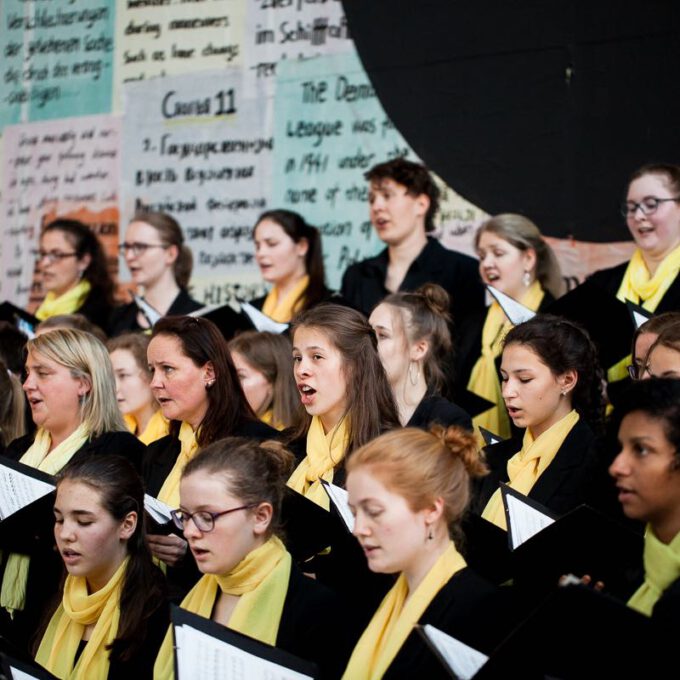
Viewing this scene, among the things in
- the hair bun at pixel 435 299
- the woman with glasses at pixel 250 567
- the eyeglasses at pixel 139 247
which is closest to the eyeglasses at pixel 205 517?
the woman with glasses at pixel 250 567

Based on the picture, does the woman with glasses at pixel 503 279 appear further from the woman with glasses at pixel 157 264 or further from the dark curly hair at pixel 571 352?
the woman with glasses at pixel 157 264

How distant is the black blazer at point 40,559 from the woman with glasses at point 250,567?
68 centimetres

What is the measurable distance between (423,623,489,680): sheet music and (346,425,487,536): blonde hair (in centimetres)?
39

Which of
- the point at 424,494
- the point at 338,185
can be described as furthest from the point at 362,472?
the point at 338,185

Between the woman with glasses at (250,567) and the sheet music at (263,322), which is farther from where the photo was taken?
the sheet music at (263,322)

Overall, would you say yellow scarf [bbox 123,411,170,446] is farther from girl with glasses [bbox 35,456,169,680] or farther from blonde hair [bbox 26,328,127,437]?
girl with glasses [bbox 35,456,169,680]

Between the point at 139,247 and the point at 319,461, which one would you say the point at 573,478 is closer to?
the point at 319,461

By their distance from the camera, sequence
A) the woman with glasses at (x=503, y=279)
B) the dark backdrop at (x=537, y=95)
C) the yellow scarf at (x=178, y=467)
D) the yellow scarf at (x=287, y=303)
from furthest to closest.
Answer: the yellow scarf at (x=287, y=303)
the dark backdrop at (x=537, y=95)
the woman with glasses at (x=503, y=279)
the yellow scarf at (x=178, y=467)

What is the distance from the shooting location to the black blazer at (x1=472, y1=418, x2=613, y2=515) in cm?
379

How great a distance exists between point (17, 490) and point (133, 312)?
275 cm

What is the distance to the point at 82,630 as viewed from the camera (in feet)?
12.0

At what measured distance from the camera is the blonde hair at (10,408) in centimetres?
500

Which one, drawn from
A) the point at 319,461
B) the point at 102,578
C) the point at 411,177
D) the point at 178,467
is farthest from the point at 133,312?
the point at 102,578

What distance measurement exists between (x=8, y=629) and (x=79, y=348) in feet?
3.66
